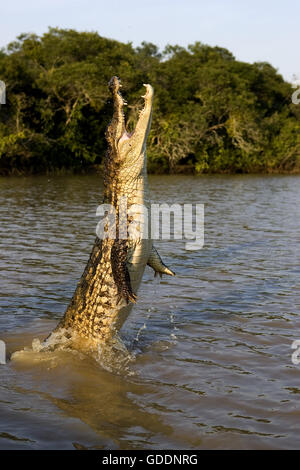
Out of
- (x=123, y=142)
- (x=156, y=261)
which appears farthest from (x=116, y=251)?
(x=123, y=142)

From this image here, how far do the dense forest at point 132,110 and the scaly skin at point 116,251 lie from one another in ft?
77.4

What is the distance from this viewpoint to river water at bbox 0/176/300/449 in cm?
368

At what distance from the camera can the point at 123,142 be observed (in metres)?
5.11

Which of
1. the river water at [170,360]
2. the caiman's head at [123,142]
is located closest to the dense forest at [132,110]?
the river water at [170,360]

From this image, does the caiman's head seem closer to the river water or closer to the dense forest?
the river water

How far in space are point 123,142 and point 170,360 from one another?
2.05 meters

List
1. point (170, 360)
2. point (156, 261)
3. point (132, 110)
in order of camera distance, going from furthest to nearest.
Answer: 1. point (132, 110)
2. point (156, 261)
3. point (170, 360)

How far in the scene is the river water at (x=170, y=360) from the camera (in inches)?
145

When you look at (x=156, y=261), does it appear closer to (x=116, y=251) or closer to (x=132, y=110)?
(x=116, y=251)

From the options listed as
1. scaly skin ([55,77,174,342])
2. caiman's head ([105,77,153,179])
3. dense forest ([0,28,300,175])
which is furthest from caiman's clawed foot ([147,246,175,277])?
dense forest ([0,28,300,175])

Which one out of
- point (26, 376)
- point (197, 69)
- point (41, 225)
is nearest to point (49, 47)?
point (197, 69)

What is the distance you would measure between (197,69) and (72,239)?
1197 inches

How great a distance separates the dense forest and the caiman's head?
2355 cm

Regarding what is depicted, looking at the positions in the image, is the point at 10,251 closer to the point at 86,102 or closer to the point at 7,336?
the point at 7,336
